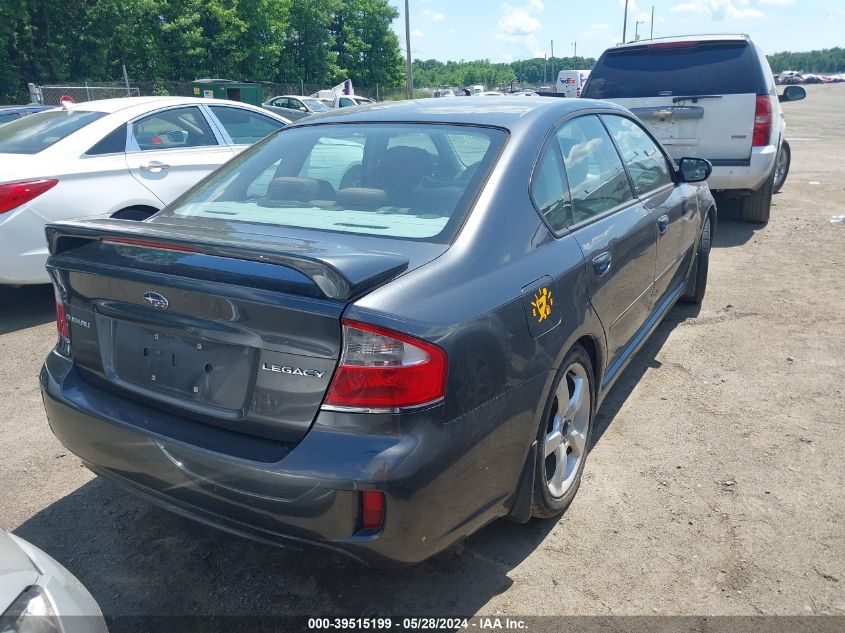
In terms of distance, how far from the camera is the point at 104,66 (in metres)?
32.5

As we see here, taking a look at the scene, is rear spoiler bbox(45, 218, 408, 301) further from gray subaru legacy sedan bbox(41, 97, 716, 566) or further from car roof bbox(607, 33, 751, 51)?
car roof bbox(607, 33, 751, 51)

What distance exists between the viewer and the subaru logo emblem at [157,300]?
215cm

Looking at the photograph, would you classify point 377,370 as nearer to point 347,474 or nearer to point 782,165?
point 347,474

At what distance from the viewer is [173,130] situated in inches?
238

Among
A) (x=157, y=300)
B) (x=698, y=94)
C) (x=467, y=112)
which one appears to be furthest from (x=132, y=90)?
(x=157, y=300)

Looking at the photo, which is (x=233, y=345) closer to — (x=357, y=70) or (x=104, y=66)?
(x=104, y=66)

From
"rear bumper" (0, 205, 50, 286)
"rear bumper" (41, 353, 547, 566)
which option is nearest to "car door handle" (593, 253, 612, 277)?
"rear bumper" (41, 353, 547, 566)

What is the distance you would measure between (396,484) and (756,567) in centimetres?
153

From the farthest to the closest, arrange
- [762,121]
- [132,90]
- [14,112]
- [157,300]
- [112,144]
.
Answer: [132,90]
[14,112]
[762,121]
[112,144]
[157,300]

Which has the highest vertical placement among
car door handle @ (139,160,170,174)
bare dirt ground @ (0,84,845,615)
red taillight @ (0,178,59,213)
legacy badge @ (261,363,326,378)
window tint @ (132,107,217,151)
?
window tint @ (132,107,217,151)

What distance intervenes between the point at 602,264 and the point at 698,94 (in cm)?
524

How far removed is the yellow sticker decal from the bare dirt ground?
94cm

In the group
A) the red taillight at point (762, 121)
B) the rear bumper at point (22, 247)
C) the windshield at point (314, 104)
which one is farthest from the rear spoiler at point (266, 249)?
the windshield at point (314, 104)

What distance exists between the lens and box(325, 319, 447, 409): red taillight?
1918 millimetres
